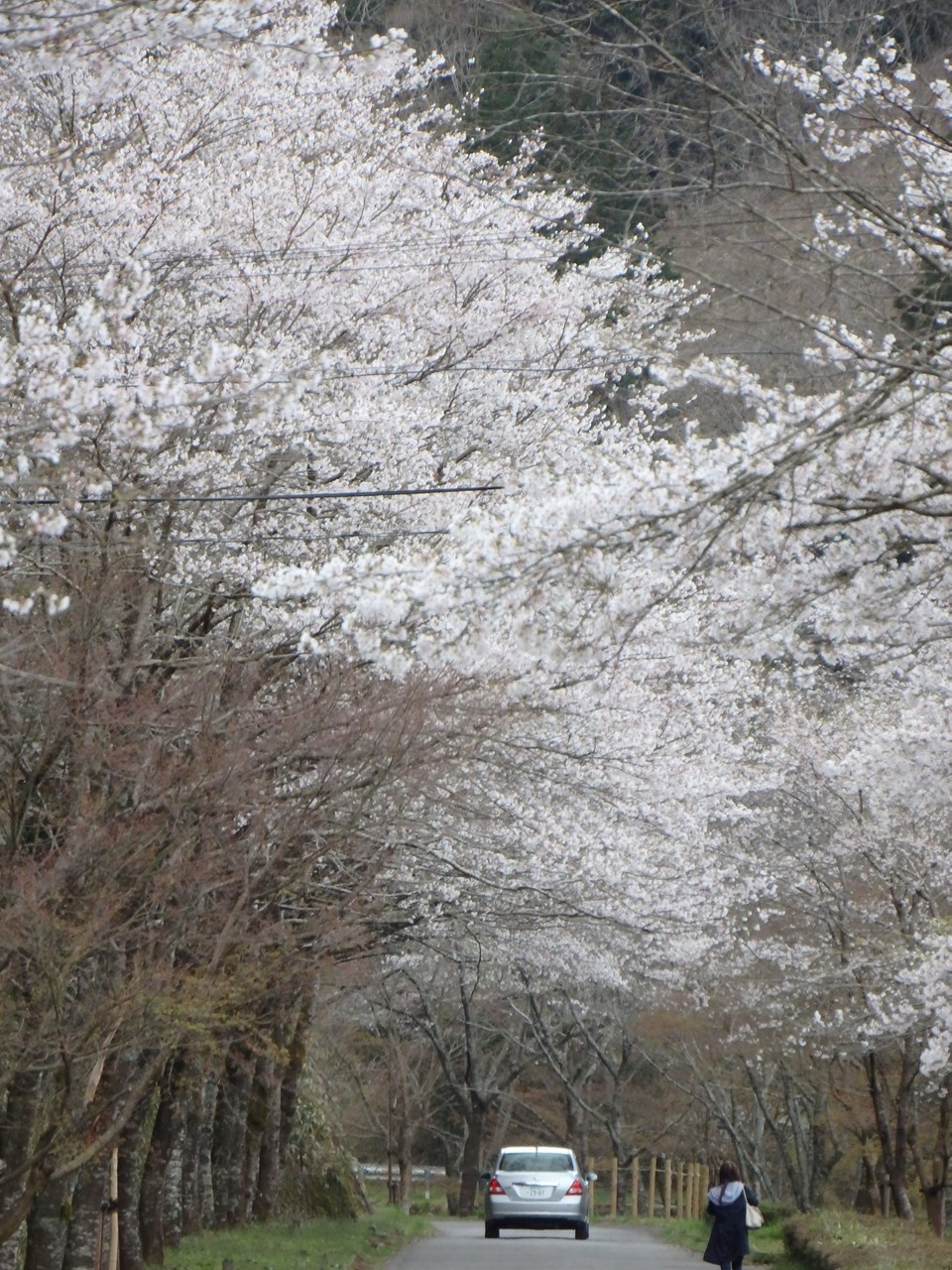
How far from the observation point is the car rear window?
84.2 feet

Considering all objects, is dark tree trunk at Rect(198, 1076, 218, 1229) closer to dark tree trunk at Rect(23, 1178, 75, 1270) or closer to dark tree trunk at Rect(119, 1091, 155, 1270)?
dark tree trunk at Rect(119, 1091, 155, 1270)

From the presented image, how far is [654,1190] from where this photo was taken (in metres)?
39.8

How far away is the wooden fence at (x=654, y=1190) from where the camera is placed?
35.9 meters

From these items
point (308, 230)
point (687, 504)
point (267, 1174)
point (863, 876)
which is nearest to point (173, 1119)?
point (267, 1174)

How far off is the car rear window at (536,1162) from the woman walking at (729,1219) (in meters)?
11.1

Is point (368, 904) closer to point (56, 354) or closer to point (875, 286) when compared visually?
point (56, 354)

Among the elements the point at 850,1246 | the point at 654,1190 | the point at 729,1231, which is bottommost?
the point at 654,1190

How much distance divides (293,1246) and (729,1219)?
6559 millimetres

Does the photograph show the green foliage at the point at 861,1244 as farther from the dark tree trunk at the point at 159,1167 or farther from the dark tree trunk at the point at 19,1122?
the dark tree trunk at the point at 19,1122

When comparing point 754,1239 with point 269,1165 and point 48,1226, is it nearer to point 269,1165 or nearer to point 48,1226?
point 269,1165

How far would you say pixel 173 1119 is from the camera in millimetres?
16734

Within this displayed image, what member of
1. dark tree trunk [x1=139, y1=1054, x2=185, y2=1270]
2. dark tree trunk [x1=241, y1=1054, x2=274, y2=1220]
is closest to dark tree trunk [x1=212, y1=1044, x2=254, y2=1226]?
dark tree trunk [x1=241, y1=1054, x2=274, y2=1220]

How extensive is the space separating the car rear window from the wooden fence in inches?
271

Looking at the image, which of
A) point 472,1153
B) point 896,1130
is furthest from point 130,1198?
point 472,1153
